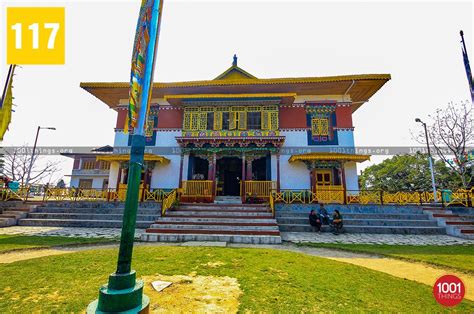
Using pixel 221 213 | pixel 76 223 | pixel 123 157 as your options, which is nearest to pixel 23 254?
pixel 76 223

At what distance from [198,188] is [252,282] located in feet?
37.0

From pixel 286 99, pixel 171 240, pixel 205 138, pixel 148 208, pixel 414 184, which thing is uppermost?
pixel 286 99

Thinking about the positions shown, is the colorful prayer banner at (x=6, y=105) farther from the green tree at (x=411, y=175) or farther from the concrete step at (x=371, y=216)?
the green tree at (x=411, y=175)

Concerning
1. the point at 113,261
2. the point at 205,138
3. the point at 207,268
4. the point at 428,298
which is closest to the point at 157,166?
the point at 205,138

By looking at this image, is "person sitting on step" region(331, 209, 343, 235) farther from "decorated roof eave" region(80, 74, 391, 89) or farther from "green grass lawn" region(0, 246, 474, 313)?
"decorated roof eave" region(80, 74, 391, 89)

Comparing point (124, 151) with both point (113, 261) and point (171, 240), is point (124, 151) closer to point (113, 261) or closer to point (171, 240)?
point (171, 240)

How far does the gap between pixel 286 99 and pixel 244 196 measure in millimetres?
7962

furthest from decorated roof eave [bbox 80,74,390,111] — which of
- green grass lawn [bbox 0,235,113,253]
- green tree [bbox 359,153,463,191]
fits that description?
green tree [bbox 359,153,463,191]

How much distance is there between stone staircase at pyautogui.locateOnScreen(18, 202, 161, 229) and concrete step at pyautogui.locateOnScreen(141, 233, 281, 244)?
2.41 m

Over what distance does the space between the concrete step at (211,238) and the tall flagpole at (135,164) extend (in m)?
6.27

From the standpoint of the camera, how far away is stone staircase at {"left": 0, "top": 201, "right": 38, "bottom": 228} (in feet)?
37.1

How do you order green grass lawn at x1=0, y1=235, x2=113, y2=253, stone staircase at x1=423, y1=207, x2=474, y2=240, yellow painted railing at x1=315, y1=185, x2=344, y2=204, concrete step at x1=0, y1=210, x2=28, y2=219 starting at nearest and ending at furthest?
1. green grass lawn at x1=0, y1=235, x2=113, y2=253
2. stone staircase at x1=423, y1=207, x2=474, y2=240
3. concrete step at x1=0, y1=210, x2=28, y2=219
4. yellow painted railing at x1=315, y1=185, x2=344, y2=204

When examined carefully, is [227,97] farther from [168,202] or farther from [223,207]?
[168,202]

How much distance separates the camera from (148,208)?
12375 millimetres
